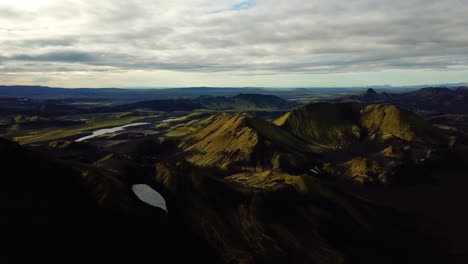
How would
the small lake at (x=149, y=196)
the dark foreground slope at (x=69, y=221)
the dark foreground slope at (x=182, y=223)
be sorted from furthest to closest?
the small lake at (x=149, y=196) < the dark foreground slope at (x=182, y=223) < the dark foreground slope at (x=69, y=221)

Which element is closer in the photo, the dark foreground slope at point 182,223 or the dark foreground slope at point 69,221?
the dark foreground slope at point 69,221

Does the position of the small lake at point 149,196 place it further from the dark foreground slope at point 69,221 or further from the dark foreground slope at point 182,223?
the dark foreground slope at point 69,221

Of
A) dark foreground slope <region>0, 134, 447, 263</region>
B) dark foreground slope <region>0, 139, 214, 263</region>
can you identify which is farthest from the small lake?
dark foreground slope <region>0, 139, 214, 263</region>

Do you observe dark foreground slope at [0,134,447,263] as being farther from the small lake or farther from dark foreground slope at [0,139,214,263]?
the small lake

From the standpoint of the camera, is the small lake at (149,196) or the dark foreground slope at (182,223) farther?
the small lake at (149,196)

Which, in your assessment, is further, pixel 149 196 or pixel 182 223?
pixel 149 196

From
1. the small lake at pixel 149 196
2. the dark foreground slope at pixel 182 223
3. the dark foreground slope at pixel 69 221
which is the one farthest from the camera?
the small lake at pixel 149 196

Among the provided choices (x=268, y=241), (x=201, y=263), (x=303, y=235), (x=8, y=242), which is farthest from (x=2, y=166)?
(x=303, y=235)

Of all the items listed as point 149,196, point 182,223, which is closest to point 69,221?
point 149,196

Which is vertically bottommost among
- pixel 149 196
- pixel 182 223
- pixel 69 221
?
pixel 182 223

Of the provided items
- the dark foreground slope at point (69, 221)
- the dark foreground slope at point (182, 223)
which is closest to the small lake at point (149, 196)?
the dark foreground slope at point (182, 223)

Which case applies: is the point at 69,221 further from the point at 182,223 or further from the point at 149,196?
the point at 182,223
